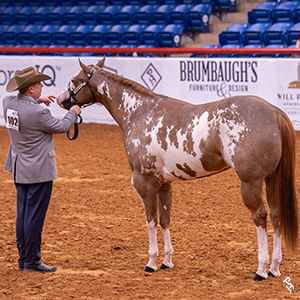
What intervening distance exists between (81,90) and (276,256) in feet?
8.61

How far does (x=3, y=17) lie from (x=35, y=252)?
1858 centimetres

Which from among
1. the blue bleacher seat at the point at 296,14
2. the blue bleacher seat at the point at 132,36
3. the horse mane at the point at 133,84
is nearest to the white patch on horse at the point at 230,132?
the horse mane at the point at 133,84

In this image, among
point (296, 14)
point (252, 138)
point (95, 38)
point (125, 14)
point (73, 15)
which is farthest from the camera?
point (73, 15)

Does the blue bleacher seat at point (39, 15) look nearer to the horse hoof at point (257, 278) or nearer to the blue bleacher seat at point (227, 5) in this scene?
the blue bleacher seat at point (227, 5)

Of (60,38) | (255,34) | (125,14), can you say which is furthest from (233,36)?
(60,38)

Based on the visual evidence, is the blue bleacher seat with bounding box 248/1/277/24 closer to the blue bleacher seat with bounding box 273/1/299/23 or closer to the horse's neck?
the blue bleacher seat with bounding box 273/1/299/23

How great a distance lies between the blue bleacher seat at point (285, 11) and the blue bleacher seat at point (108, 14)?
654 centimetres

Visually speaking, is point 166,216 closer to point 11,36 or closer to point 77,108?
point 77,108

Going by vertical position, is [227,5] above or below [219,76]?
above

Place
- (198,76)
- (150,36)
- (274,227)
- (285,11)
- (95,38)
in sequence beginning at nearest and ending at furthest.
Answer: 1. (274,227)
2. (198,76)
3. (285,11)
4. (150,36)
5. (95,38)

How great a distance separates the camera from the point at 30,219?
→ 5070mm

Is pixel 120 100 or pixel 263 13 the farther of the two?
pixel 263 13

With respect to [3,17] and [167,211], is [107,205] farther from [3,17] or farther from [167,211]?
[3,17]

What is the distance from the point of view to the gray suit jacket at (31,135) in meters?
4.94
